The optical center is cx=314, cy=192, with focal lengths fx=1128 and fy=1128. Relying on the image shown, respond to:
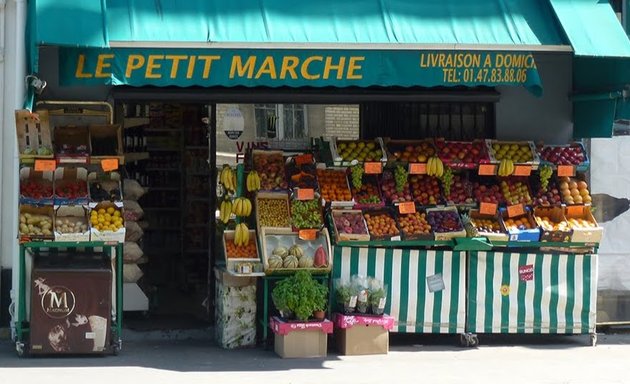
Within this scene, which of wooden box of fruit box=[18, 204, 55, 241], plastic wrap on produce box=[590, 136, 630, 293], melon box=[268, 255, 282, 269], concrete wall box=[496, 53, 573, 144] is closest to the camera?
wooden box of fruit box=[18, 204, 55, 241]

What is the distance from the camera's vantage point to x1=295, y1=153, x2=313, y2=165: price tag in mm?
12617

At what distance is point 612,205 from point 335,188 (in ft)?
11.8

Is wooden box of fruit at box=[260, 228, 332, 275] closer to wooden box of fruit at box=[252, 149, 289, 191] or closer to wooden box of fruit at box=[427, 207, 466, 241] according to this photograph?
wooden box of fruit at box=[252, 149, 289, 191]

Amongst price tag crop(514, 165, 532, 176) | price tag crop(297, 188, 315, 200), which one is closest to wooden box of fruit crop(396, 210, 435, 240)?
price tag crop(297, 188, 315, 200)

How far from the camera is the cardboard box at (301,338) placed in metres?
11.6

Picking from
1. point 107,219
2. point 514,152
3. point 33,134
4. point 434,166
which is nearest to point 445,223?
point 434,166

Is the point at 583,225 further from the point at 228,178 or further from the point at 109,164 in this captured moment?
the point at 109,164

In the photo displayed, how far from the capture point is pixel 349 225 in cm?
1235

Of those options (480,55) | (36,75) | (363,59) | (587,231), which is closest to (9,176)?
(36,75)

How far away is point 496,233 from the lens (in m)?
12.7

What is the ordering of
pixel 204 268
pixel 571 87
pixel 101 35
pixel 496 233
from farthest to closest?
pixel 204 268
pixel 571 87
pixel 496 233
pixel 101 35

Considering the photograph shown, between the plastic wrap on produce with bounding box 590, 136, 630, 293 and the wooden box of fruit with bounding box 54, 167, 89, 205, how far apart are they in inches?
239

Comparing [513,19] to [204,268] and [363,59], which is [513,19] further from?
[204,268]

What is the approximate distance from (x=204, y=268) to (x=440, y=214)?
13.5ft
